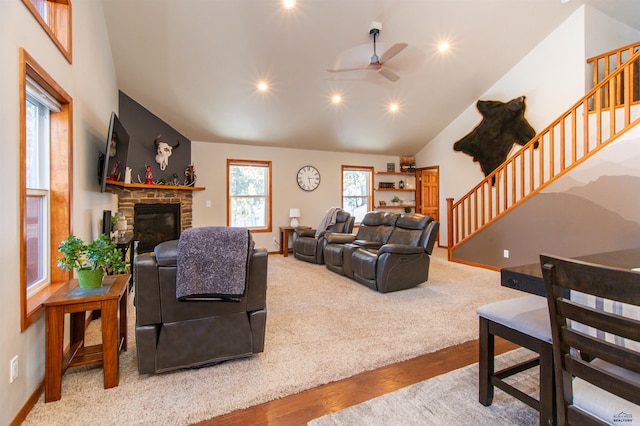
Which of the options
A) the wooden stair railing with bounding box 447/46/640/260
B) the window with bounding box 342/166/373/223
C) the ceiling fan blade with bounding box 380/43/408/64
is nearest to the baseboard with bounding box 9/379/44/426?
the ceiling fan blade with bounding box 380/43/408/64

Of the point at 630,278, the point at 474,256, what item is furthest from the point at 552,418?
the point at 474,256

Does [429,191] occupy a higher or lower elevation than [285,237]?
higher

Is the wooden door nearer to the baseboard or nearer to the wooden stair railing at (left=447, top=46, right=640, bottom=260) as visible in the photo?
the wooden stair railing at (left=447, top=46, right=640, bottom=260)

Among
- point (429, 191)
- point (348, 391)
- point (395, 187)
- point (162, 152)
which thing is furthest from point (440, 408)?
point (395, 187)

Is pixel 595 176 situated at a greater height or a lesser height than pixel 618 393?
greater

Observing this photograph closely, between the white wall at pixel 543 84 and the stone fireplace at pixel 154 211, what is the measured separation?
5.85 m

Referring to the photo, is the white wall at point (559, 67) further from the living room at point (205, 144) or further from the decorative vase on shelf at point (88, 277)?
the decorative vase on shelf at point (88, 277)

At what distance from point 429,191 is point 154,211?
630cm

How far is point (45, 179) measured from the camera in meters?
2.32

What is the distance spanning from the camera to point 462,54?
495 cm

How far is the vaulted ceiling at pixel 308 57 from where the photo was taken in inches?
148

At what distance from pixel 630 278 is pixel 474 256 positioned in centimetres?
481

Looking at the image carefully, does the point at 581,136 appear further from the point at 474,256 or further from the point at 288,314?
the point at 288,314

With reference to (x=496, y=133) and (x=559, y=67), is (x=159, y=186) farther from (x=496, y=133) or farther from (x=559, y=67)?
(x=559, y=67)
